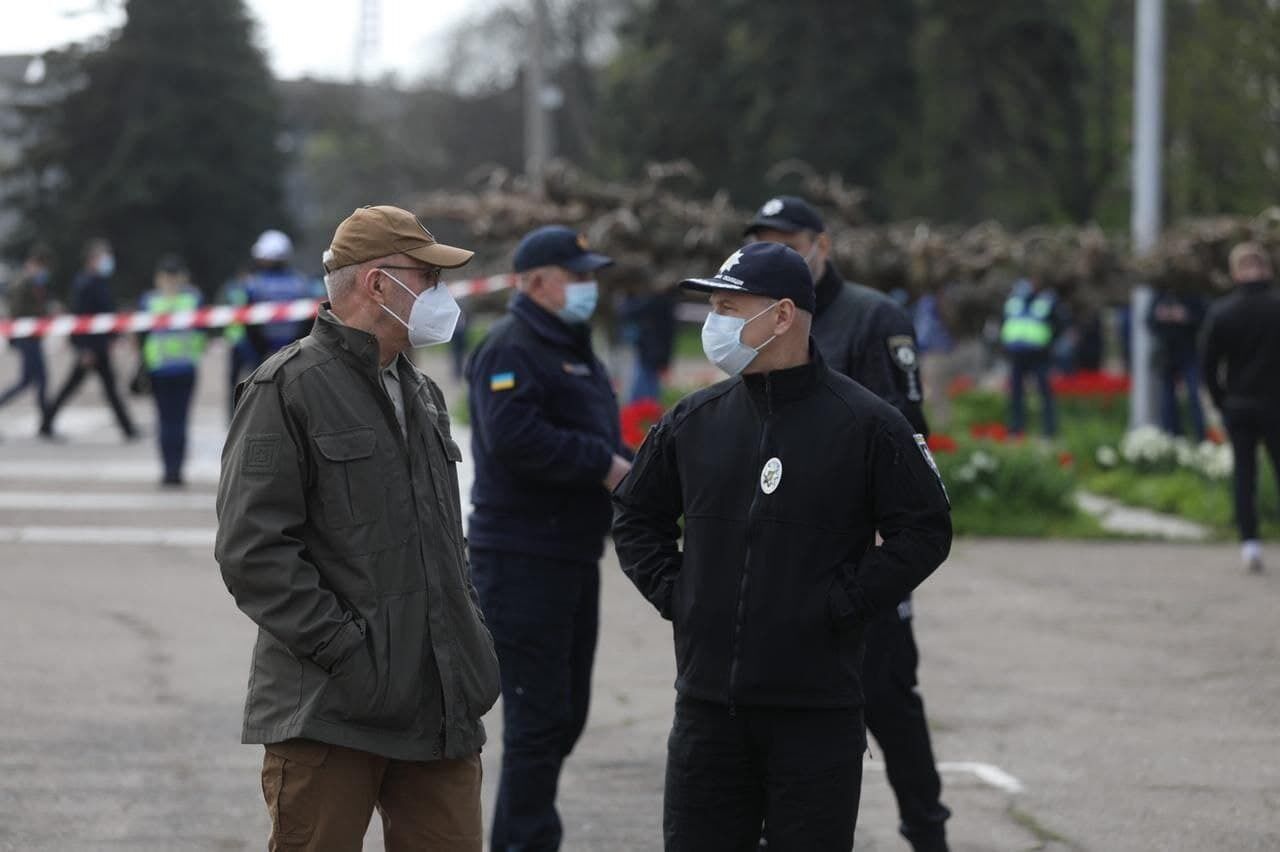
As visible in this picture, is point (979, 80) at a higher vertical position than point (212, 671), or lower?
higher

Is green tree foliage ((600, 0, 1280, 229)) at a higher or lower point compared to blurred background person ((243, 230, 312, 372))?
higher

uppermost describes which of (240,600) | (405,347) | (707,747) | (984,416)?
(405,347)

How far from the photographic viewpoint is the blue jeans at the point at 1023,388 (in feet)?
62.6

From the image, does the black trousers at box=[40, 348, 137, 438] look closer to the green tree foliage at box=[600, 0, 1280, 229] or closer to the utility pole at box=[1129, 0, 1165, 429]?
the utility pole at box=[1129, 0, 1165, 429]

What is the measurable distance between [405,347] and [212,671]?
4942 millimetres

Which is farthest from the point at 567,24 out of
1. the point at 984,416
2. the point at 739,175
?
the point at 984,416

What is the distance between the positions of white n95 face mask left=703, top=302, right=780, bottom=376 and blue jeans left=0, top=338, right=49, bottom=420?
16.6m

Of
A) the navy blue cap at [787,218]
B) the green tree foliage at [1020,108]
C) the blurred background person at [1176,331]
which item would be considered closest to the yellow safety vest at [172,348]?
the blurred background person at [1176,331]

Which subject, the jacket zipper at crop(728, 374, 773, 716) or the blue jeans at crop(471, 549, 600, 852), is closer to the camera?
the jacket zipper at crop(728, 374, 773, 716)

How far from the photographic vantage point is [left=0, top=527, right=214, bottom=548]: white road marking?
12.9 m

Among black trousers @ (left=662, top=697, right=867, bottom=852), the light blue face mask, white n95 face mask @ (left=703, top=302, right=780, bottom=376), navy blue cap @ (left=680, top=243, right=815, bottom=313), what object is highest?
navy blue cap @ (left=680, top=243, right=815, bottom=313)

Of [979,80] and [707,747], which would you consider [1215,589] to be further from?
[979,80]

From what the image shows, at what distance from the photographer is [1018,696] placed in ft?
28.0

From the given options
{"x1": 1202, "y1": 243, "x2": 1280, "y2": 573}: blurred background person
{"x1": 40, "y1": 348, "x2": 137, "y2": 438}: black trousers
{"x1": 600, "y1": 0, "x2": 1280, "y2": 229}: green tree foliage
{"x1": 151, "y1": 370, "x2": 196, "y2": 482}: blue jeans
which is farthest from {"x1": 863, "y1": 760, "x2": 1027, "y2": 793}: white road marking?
{"x1": 600, "y1": 0, "x2": 1280, "y2": 229}: green tree foliage
